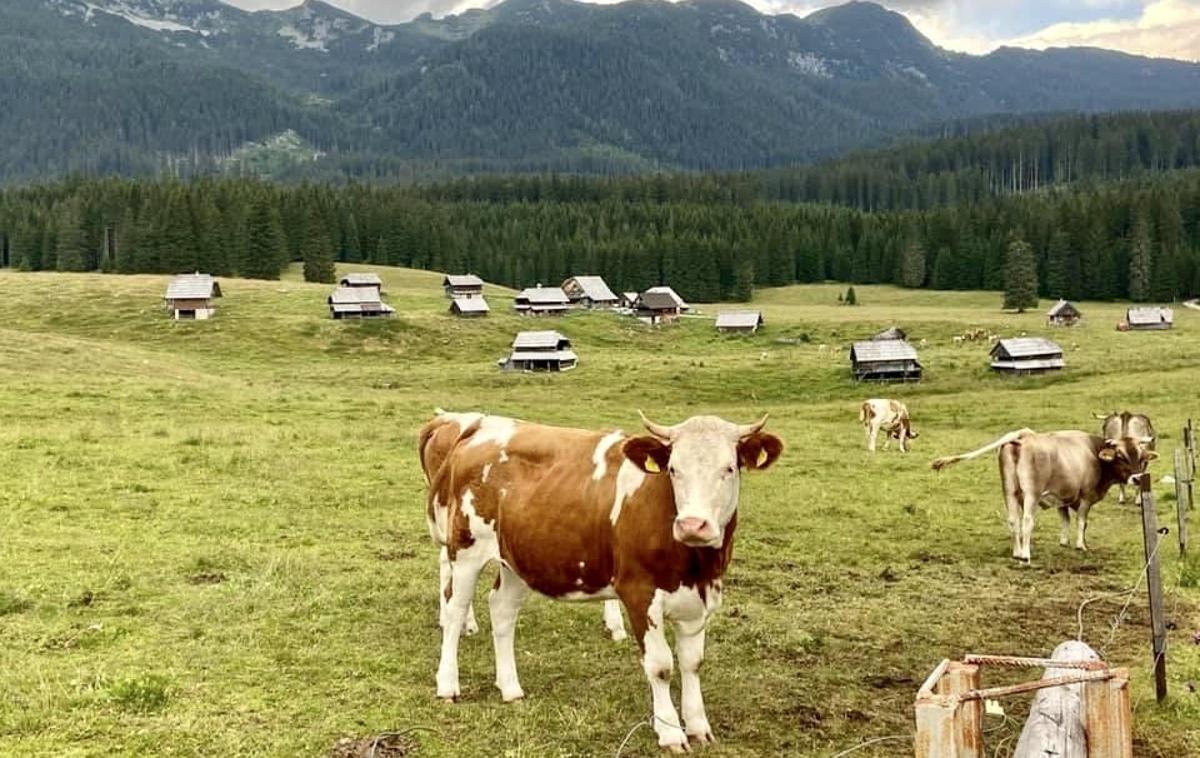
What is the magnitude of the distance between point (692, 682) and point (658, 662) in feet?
1.42

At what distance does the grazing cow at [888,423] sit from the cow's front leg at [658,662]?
26.5 m

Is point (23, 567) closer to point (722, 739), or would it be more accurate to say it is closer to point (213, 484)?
point (213, 484)

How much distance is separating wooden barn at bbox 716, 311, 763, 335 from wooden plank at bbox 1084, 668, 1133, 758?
89.2 m

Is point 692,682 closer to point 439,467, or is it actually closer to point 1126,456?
point 439,467

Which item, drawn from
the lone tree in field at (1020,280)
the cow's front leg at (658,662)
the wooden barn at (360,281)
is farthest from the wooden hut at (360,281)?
the cow's front leg at (658,662)

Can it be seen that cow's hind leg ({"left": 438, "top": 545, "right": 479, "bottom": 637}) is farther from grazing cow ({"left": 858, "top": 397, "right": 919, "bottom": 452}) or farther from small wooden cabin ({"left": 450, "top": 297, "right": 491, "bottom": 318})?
small wooden cabin ({"left": 450, "top": 297, "right": 491, "bottom": 318})

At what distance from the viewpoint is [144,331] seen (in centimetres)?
8338

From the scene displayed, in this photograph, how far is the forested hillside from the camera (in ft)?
406

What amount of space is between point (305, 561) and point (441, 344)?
231 ft

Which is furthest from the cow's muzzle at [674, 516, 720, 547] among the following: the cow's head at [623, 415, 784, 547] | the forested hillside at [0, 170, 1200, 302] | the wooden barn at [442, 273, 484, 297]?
the forested hillside at [0, 170, 1200, 302]

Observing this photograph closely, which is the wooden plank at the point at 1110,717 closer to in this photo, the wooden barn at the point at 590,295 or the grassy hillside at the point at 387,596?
the grassy hillside at the point at 387,596

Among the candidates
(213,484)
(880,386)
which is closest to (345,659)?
(213,484)

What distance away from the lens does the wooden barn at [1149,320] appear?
8819 centimetres

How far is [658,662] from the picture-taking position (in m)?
8.89
